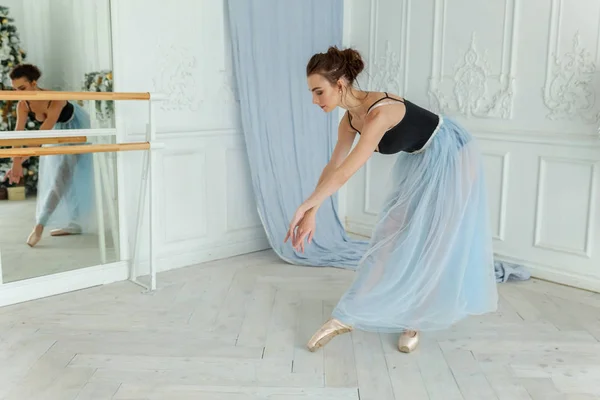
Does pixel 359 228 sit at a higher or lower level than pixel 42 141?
lower

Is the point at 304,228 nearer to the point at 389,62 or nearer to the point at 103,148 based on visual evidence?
the point at 103,148

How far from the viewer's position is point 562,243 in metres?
3.28

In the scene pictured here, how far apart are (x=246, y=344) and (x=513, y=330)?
112cm

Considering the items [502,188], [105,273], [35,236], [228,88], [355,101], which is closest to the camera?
[355,101]

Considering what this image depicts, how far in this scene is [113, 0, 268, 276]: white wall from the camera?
10.6 ft

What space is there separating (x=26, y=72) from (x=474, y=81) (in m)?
2.35

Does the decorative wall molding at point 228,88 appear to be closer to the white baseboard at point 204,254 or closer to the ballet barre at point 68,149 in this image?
the ballet barre at point 68,149

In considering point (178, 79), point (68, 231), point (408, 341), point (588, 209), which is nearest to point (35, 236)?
point (68, 231)

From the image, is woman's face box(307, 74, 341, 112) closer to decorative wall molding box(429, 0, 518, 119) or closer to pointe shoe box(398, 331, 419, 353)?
pointe shoe box(398, 331, 419, 353)

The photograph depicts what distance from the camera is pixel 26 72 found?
9.31ft

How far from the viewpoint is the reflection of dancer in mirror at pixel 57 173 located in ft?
9.37

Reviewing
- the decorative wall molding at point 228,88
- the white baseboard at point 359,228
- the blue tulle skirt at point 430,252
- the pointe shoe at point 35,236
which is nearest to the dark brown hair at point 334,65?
the blue tulle skirt at point 430,252

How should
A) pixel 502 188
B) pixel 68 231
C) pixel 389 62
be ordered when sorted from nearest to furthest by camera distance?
pixel 68 231 → pixel 502 188 → pixel 389 62

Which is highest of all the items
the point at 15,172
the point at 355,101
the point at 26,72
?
the point at 26,72
